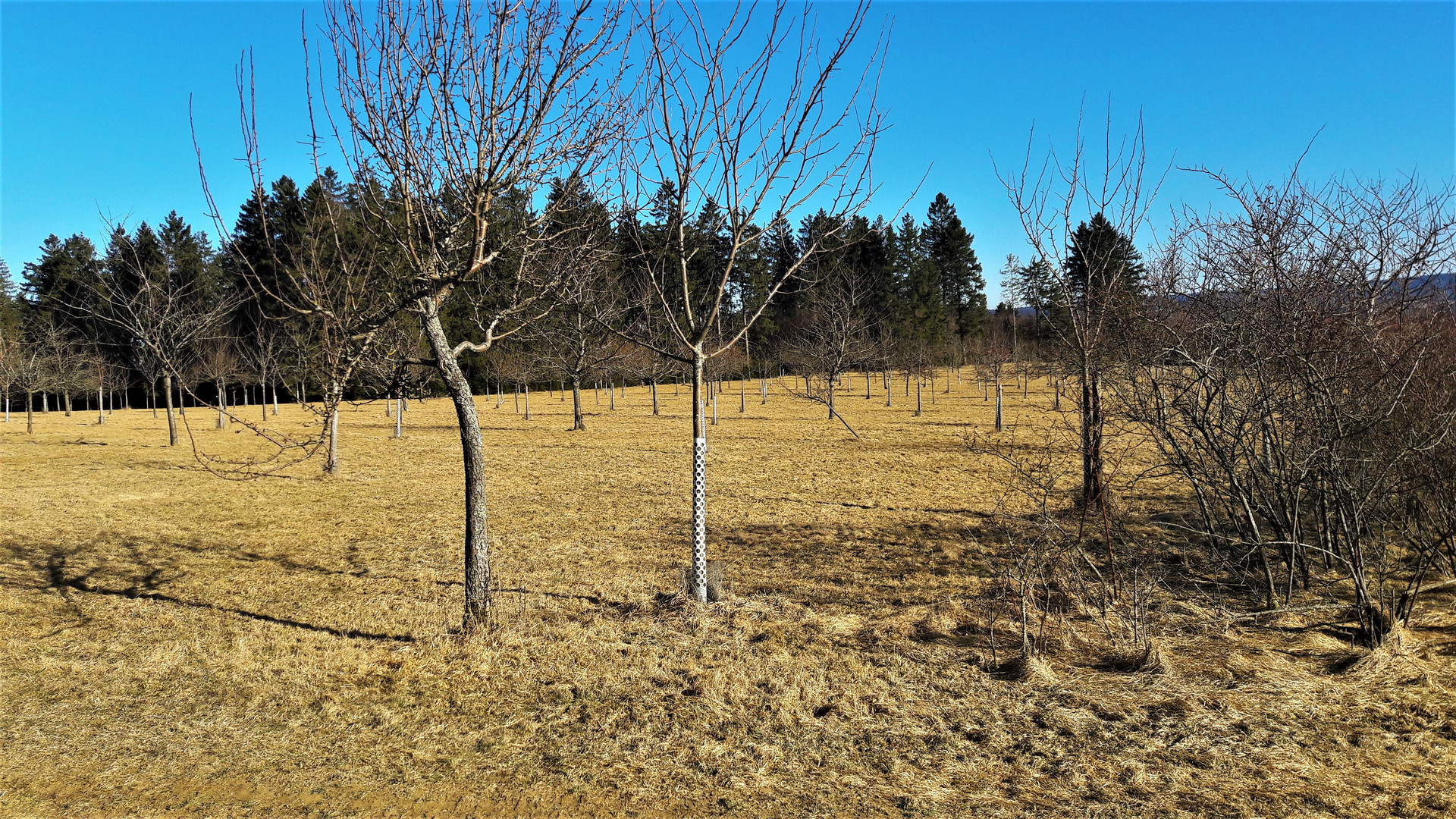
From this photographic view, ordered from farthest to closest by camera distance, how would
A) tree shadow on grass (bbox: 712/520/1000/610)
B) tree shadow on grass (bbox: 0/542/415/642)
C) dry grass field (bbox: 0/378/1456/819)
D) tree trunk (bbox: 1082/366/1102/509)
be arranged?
tree trunk (bbox: 1082/366/1102/509) < tree shadow on grass (bbox: 712/520/1000/610) < tree shadow on grass (bbox: 0/542/415/642) < dry grass field (bbox: 0/378/1456/819)

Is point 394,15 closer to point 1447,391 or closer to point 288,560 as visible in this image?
point 288,560

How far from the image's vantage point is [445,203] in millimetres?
5637

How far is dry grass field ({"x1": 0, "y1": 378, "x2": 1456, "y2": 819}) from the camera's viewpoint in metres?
Answer: 3.46

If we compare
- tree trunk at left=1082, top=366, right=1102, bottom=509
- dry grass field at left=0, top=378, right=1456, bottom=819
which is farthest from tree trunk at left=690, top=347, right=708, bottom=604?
tree trunk at left=1082, top=366, right=1102, bottom=509

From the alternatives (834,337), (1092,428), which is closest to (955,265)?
(834,337)

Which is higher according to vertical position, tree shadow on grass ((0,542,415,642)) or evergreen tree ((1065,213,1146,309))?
evergreen tree ((1065,213,1146,309))

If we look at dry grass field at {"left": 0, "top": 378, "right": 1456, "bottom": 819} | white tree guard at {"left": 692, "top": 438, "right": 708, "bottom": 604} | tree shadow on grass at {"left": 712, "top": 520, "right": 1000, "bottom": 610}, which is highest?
white tree guard at {"left": 692, "top": 438, "right": 708, "bottom": 604}

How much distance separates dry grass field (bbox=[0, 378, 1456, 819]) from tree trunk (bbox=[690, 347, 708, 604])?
0.84 feet

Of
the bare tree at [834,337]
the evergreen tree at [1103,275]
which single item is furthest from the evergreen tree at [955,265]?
the evergreen tree at [1103,275]

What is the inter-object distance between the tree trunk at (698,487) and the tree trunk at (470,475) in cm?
161

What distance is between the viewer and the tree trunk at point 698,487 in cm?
588

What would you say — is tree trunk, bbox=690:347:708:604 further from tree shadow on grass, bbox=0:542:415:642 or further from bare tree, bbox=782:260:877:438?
bare tree, bbox=782:260:877:438

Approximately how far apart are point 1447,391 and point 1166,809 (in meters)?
4.70

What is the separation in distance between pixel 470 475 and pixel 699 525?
1.80 m
